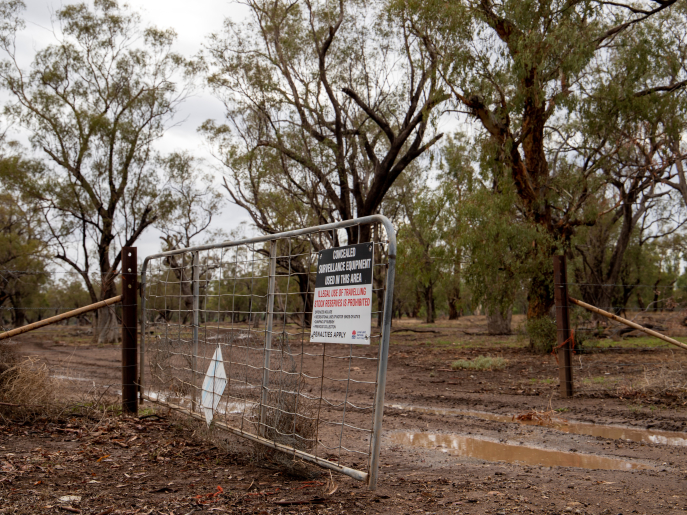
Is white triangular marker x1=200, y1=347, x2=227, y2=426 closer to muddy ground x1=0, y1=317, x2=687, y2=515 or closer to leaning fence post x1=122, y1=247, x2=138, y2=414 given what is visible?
muddy ground x1=0, y1=317, x2=687, y2=515

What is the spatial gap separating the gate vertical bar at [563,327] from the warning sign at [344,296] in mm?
5255

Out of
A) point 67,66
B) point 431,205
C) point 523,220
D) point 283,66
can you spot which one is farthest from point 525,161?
point 67,66

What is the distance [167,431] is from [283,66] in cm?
2016

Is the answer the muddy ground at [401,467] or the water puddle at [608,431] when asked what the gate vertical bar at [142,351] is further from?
the water puddle at [608,431]

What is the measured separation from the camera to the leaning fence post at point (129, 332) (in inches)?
272

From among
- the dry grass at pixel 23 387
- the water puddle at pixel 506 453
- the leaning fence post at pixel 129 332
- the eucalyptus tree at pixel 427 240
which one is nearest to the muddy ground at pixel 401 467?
the water puddle at pixel 506 453

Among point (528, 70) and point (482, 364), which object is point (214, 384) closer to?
point (482, 364)

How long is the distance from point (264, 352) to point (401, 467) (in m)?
1.57

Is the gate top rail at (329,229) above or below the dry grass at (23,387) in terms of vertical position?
above

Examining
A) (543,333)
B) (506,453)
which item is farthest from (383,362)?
(543,333)

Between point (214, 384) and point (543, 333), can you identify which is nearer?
point (214, 384)

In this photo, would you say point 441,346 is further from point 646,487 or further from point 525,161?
point 646,487

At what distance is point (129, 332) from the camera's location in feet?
22.7

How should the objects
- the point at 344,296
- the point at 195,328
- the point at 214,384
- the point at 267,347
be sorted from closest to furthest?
the point at 344,296, the point at 267,347, the point at 214,384, the point at 195,328
